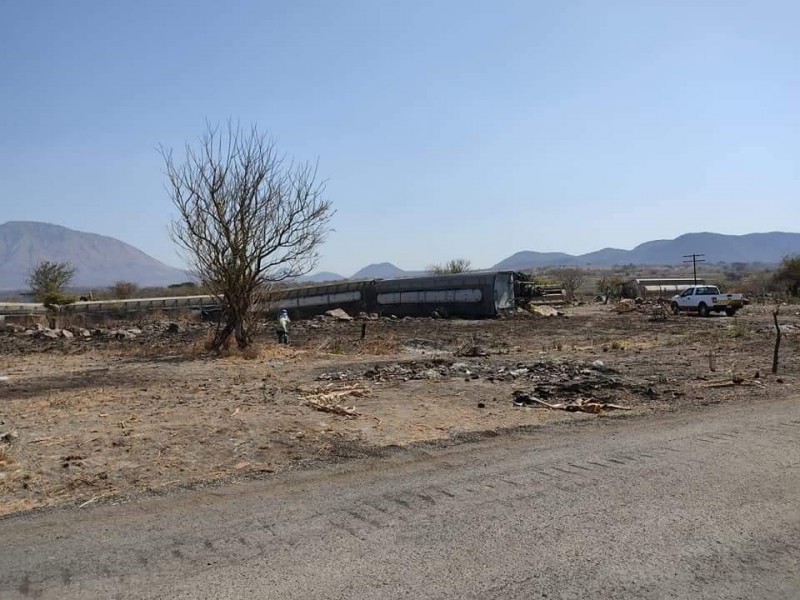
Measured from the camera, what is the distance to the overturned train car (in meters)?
39.5

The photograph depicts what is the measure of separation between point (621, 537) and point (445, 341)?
2017cm

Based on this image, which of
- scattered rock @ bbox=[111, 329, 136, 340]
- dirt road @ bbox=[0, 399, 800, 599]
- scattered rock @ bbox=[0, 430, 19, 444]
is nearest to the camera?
dirt road @ bbox=[0, 399, 800, 599]

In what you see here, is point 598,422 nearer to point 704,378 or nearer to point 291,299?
point 704,378

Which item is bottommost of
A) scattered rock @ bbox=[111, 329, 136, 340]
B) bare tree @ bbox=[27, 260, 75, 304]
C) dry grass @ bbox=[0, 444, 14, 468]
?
dry grass @ bbox=[0, 444, 14, 468]

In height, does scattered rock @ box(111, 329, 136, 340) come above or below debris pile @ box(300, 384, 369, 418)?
above

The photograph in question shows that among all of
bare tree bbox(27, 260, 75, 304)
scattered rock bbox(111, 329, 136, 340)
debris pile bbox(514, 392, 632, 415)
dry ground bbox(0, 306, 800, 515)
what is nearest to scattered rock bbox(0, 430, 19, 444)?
dry ground bbox(0, 306, 800, 515)

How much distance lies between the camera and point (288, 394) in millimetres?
12969

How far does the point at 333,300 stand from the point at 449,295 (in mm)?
7355

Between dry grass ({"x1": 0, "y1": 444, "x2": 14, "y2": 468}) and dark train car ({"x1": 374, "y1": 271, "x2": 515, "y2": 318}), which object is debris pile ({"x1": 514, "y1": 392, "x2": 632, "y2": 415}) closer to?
dry grass ({"x1": 0, "y1": 444, "x2": 14, "y2": 468})

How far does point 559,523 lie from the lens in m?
5.73

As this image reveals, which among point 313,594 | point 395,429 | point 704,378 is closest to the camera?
point 313,594

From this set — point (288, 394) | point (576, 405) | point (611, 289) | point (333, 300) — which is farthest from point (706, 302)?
point (288, 394)

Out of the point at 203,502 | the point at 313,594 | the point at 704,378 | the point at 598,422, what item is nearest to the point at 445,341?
the point at 704,378

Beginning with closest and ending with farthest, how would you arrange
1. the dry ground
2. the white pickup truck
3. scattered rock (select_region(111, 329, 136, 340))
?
the dry ground < scattered rock (select_region(111, 329, 136, 340)) < the white pickup truck
